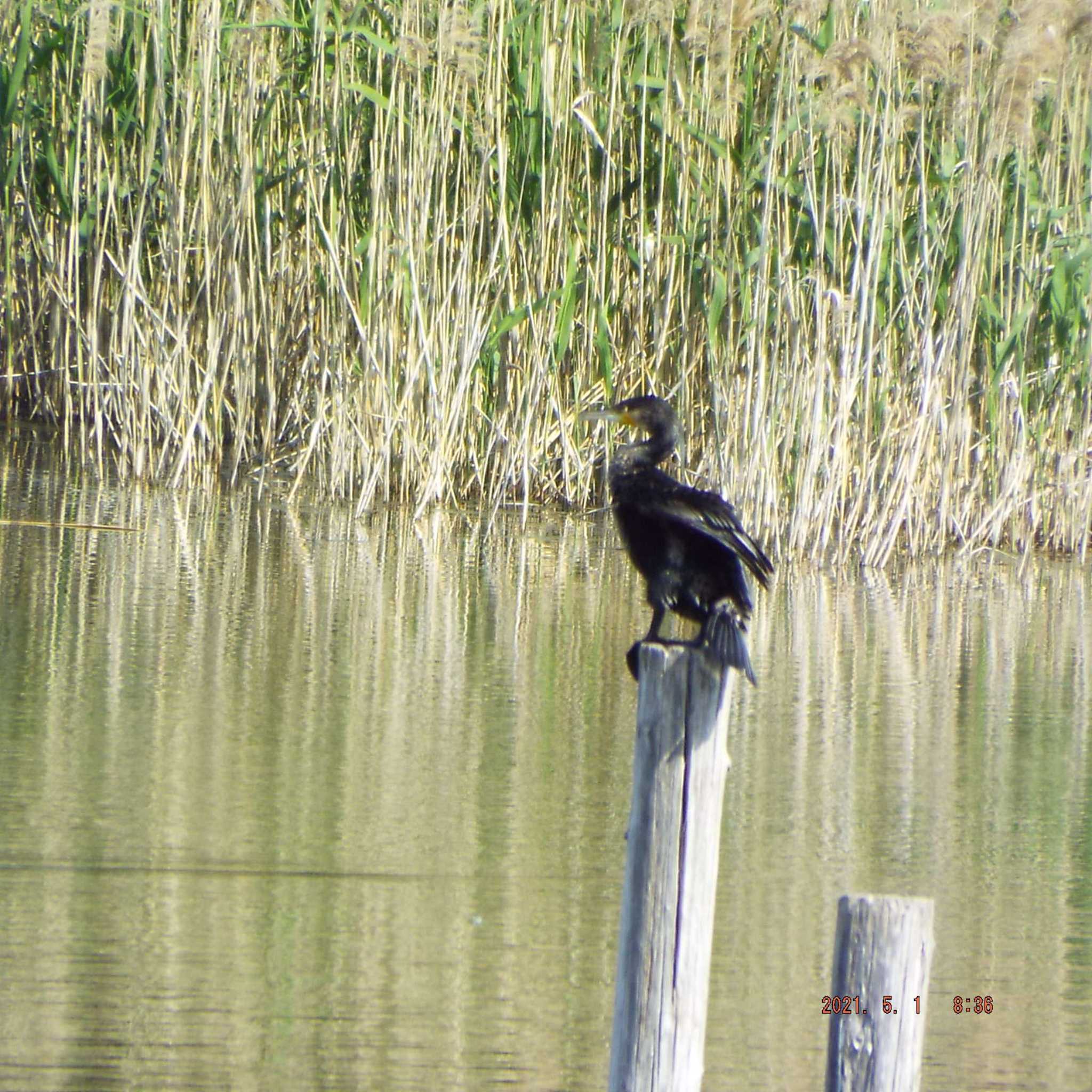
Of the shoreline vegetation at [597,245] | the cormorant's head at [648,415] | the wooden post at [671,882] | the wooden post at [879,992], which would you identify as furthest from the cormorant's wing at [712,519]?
the shoreline vegetation at [597,245]

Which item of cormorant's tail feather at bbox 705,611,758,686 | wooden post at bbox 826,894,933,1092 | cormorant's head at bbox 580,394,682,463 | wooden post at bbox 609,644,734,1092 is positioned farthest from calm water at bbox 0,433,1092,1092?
cormorant's head at bbox 580,394,682,463

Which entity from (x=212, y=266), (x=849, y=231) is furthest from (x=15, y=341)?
(x=849, y=231)

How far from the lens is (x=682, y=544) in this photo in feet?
11.3

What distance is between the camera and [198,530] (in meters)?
7.70

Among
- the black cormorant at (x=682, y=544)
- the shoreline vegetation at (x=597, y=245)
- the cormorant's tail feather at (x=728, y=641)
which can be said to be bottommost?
the cormorant's tail feather at (x=728, y=641)

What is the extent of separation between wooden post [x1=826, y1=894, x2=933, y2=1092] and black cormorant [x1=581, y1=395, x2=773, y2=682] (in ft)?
2.70

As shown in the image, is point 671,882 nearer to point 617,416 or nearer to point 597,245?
point 617,416

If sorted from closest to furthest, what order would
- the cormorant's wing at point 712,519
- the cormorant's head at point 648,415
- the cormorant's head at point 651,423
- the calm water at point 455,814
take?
the calm water at point 455,814
the cormorant's wing at point 712,519
the cormorant's head at point 651,423
the cormorant's head at point 648,415

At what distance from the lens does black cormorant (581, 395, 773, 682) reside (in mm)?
3291

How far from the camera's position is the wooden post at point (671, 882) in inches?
98.6

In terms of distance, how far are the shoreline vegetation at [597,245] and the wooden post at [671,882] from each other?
4.98m
